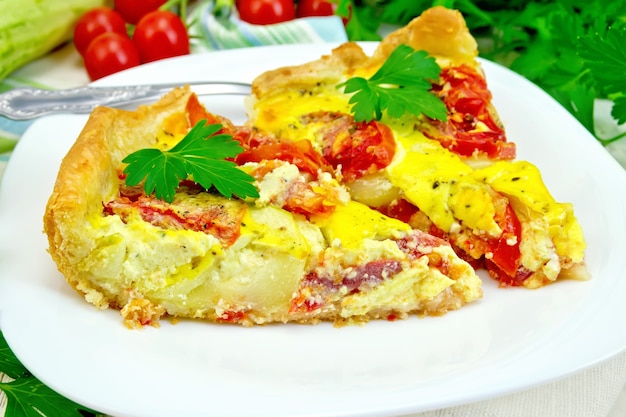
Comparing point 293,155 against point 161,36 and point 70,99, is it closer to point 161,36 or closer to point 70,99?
point 70,99

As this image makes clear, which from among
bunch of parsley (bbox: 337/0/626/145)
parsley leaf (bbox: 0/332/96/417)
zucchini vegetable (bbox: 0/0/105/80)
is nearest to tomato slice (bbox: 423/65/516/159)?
bunch of parsley (bbox: 337/0/626/145)

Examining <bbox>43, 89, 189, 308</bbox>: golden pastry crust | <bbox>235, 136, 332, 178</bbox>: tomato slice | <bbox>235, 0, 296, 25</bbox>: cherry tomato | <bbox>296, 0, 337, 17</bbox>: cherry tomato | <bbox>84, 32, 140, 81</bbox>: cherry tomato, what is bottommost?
<bbox>296, 0, 337, 17</bbox>: cherry tomato

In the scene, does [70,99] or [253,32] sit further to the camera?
[253,32]

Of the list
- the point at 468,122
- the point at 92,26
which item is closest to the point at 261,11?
the point at 92,26

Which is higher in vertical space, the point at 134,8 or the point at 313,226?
the point at 313,226

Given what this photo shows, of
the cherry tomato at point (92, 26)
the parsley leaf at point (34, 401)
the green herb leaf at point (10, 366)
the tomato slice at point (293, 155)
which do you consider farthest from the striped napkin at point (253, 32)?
the parsley leaf at point (34, 401)

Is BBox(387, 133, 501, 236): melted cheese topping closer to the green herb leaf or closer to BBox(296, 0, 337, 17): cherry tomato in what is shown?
the green herb leaf

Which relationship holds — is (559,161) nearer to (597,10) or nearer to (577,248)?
(577,248)

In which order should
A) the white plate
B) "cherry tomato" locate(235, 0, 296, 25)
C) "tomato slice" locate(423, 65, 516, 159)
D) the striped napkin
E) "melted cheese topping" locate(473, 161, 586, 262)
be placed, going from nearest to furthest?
1. the white plate
2. "melted cheese topping" locate(473, 161, 586, 262)
3. "tomato slice" locate(423, 65, 516, 159)
4. the striped napkin
5. "cherry tomato" locate(235, 0, 296, 25)
